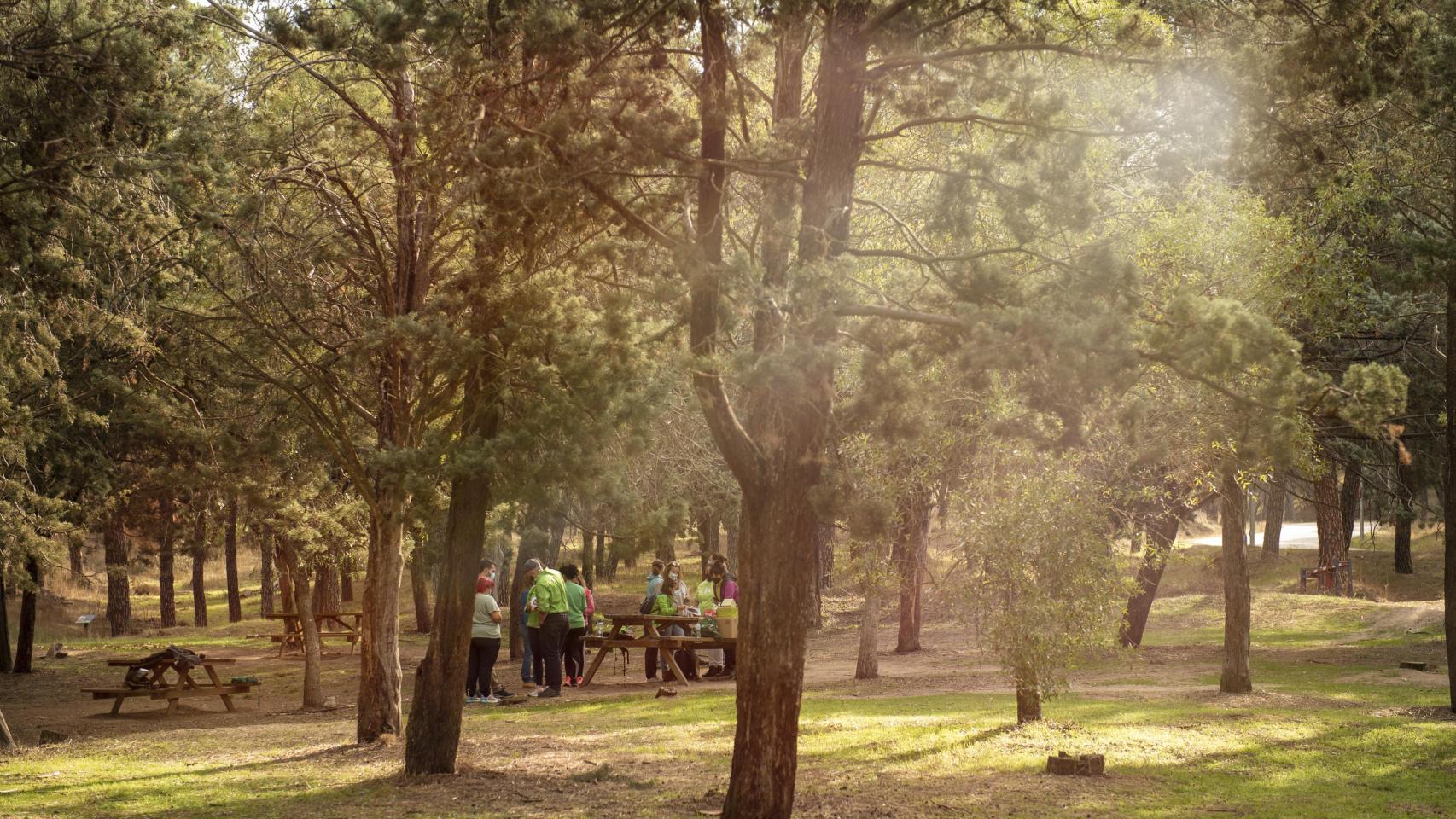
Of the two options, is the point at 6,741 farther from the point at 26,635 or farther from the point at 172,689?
the point at 26,635

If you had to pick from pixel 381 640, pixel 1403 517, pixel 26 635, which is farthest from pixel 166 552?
pixel 1403 517

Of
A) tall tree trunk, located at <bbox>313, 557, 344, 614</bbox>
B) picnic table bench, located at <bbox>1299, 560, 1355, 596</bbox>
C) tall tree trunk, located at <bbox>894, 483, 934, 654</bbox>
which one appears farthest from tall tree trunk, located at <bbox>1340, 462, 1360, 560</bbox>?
tall tree trunk, located at <bbox>313, 557, 344, 614</bbox>

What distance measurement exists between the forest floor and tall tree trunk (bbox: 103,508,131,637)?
9528 millimetres

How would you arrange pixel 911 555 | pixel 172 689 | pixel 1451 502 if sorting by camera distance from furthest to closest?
1. pixel 911 555
2. pixel 172 689
3. pixel 1451 502

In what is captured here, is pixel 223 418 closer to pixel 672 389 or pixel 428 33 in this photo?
pixel 672 389

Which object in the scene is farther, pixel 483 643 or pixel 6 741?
pixel 483 643

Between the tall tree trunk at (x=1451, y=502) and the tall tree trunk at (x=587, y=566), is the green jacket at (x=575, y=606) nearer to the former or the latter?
the tall tree trunk at (x=1451, y=502)

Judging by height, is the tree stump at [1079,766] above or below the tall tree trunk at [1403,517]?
below

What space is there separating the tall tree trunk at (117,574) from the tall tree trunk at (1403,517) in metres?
28.3

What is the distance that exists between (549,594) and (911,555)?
19.4ft

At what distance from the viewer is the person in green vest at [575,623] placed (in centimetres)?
1841

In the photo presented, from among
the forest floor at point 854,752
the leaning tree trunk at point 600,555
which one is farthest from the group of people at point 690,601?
the leaning tree trunk at point 600,555

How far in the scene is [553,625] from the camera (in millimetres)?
17891

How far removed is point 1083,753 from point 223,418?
10295 millimetres
